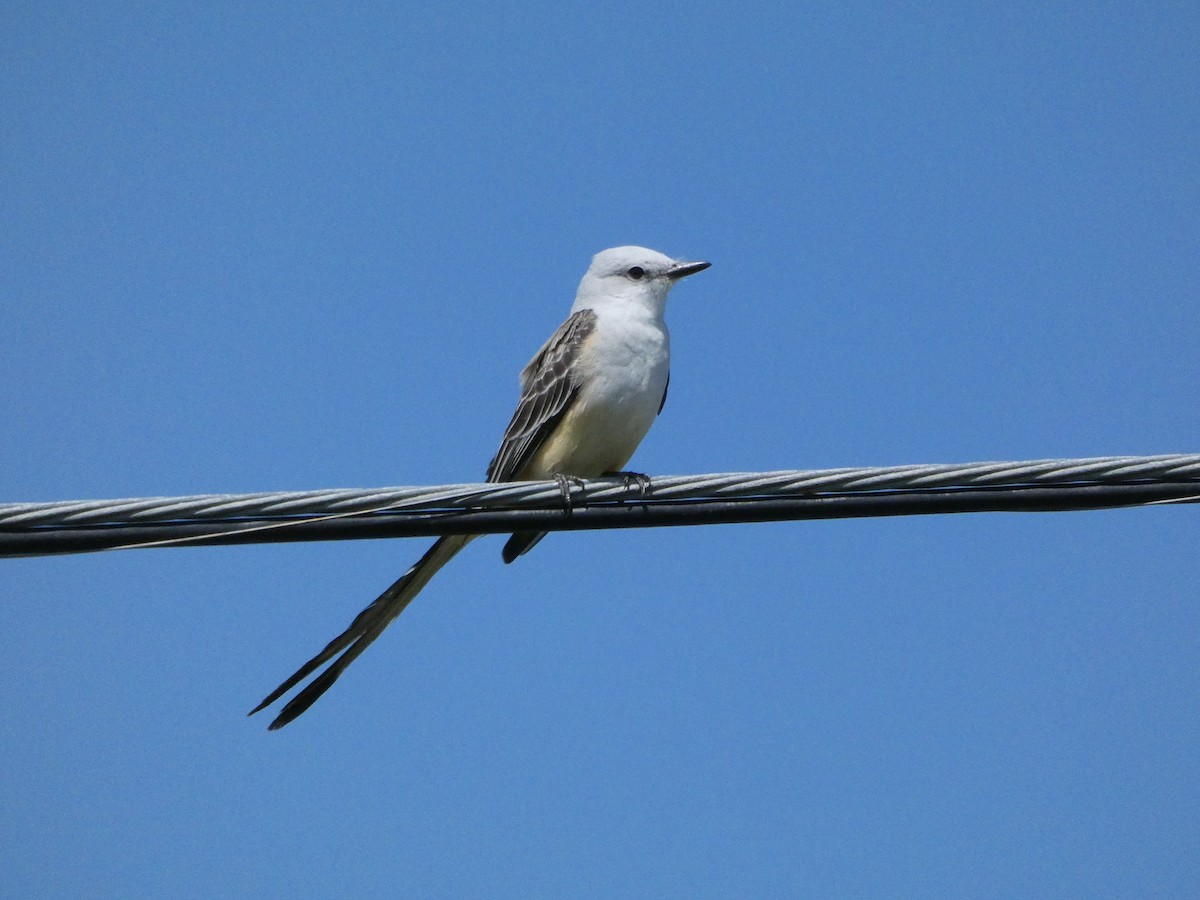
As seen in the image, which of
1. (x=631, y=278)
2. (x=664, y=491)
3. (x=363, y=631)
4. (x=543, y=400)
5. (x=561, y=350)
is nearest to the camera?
(x=664, y=491)

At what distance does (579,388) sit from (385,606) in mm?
1541

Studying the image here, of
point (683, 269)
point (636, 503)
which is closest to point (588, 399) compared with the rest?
point (683, 269)

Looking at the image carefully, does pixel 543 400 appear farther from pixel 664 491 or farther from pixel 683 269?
pixel 664 491

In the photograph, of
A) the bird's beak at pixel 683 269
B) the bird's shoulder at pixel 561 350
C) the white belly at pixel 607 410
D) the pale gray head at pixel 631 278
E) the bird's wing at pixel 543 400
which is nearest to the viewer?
the white belly at pixel 607 410

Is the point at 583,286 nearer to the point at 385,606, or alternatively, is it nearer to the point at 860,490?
the point at 385,606

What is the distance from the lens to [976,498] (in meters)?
3.37

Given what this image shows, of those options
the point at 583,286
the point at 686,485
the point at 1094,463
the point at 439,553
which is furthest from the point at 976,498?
the point at 583,286

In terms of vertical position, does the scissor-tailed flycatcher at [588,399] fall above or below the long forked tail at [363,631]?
above

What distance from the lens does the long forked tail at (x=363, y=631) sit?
4.32 m

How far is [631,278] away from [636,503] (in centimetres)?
294

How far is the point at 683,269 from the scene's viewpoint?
6.38m

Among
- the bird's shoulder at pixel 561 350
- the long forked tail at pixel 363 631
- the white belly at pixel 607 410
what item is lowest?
the long forked tail at pixel 363 631

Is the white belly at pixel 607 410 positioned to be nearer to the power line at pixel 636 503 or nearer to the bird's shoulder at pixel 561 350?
the bird's shoulder at pixel 561 350

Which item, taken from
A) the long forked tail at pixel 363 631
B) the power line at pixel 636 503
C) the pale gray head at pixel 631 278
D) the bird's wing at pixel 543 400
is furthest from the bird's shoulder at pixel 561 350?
the power line at pixel 636 503
